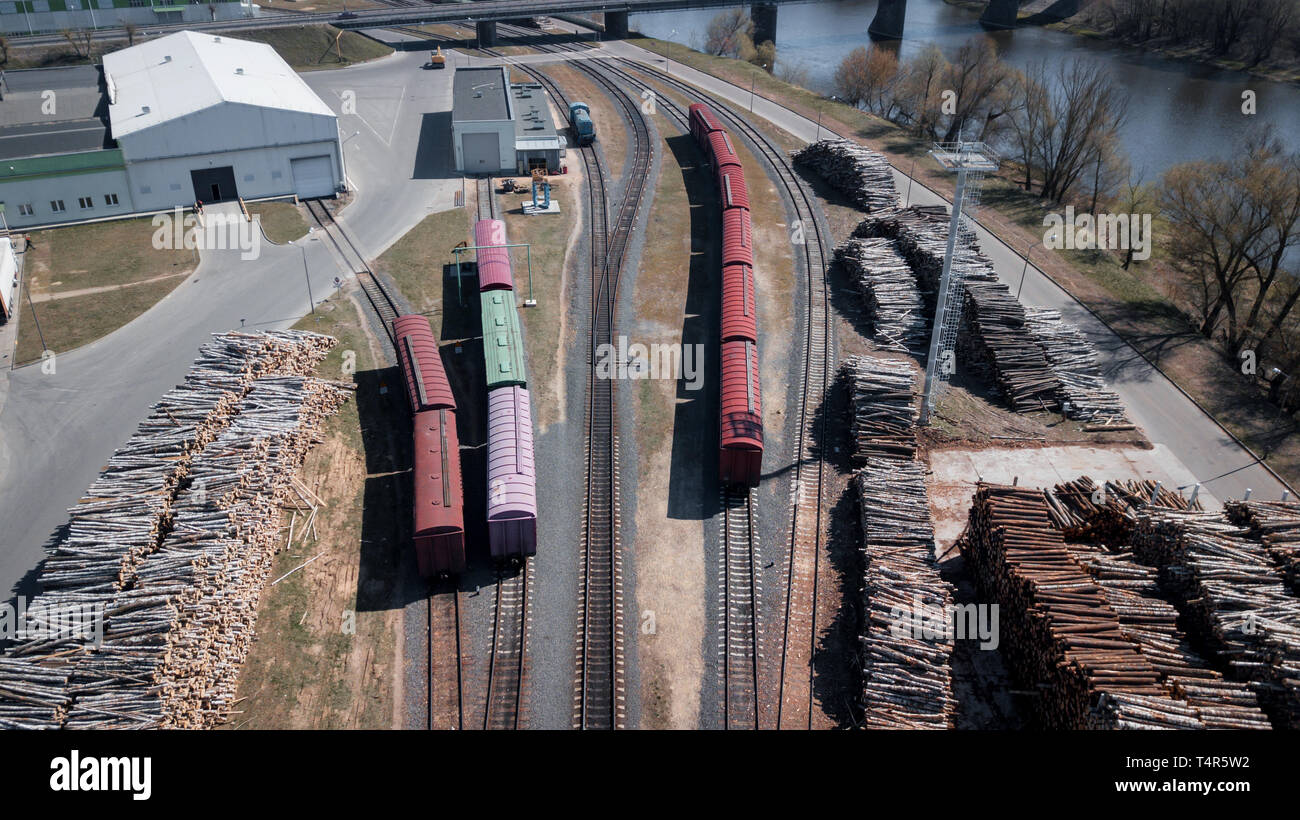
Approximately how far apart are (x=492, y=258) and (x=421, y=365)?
10163 mm

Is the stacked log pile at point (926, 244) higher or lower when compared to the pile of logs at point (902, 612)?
higher

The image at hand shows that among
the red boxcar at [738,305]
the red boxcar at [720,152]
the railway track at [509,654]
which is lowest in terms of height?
the railway track at [509,654]

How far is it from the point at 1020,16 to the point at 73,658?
132617 mm

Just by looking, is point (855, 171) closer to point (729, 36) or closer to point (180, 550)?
point (180, 550)

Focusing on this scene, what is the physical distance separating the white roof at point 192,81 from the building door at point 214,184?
11.6ft

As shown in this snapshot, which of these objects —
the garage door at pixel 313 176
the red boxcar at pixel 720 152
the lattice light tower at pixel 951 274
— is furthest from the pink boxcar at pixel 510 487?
the garage door at pixel 313 176

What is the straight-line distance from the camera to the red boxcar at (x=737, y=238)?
46.3 metres

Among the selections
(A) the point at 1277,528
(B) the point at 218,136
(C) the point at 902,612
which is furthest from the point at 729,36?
(C) the point at 902,612

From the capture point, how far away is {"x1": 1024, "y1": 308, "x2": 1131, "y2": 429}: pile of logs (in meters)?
39.2

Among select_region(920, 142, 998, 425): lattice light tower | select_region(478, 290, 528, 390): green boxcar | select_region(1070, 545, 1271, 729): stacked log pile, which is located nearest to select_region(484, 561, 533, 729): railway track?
select_region(478, 290, 528, 390): green boxcar

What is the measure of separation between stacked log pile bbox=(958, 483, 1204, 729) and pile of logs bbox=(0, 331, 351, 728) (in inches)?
912

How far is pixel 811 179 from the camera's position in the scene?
62.7 m

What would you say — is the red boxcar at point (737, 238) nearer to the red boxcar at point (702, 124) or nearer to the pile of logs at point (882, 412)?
the pile of logs at point (882, 412)
